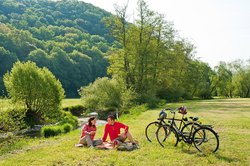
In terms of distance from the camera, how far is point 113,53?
4869 cm

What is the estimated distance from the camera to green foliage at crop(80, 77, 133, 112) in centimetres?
3672

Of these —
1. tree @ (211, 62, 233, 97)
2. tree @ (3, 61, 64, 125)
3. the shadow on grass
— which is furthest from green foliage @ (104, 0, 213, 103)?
tree @ (211, 62, 233, 97)

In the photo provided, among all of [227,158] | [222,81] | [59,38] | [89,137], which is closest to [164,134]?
[227,158]

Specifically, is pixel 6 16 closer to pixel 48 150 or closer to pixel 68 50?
pixel 68 50

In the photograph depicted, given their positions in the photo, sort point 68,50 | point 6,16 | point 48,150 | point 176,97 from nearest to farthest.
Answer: point 48,150 → point 176,97 → point 68,50 → point 6,16

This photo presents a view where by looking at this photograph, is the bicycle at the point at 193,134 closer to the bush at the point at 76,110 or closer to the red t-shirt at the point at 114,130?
A: the red t-shirt at the point at 114,130

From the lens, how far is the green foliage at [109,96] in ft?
120

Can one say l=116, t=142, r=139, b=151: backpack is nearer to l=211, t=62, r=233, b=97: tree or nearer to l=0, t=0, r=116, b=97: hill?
l=0, t=0, r=116, b=97: hill

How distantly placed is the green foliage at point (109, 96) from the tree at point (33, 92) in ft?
15.2

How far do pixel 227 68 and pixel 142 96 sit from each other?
63511 mm

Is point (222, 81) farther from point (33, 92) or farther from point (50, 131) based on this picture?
point (50, 131)

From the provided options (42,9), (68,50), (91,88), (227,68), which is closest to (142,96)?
(91,88)

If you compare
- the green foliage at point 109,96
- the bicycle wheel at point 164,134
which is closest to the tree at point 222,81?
the green foliage at point 109,96

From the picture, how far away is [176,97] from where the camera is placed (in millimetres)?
55750
